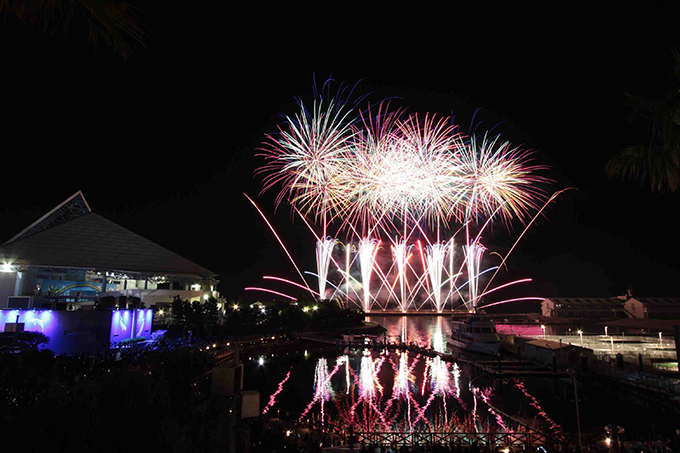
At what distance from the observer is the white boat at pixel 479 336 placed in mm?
40531

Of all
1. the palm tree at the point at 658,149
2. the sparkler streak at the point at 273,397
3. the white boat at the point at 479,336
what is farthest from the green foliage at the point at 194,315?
the palm tree at the point at 658,149

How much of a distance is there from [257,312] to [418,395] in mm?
30376

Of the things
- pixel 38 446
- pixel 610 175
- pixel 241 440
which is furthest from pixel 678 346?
pixel 38 446

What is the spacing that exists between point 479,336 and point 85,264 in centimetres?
4241

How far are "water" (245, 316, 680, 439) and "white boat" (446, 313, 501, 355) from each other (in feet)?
18.8

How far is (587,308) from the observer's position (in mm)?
88438

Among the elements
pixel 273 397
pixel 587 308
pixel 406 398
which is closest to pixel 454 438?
pixel 406 398

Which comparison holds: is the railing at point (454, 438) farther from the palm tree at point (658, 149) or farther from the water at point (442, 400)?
the palm tree at point (658, 149)

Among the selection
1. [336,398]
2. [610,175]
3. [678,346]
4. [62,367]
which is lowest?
[336,398]

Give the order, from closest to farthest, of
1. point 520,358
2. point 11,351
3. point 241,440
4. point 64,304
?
point 241,440
point 11,351
point 64,304
point 520,358

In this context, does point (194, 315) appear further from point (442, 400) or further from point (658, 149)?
point (658, 149)

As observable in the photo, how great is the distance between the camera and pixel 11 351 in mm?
25016

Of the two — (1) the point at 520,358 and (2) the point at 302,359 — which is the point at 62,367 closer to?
(2) the point at 302,359

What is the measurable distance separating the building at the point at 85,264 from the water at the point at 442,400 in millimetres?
19100
